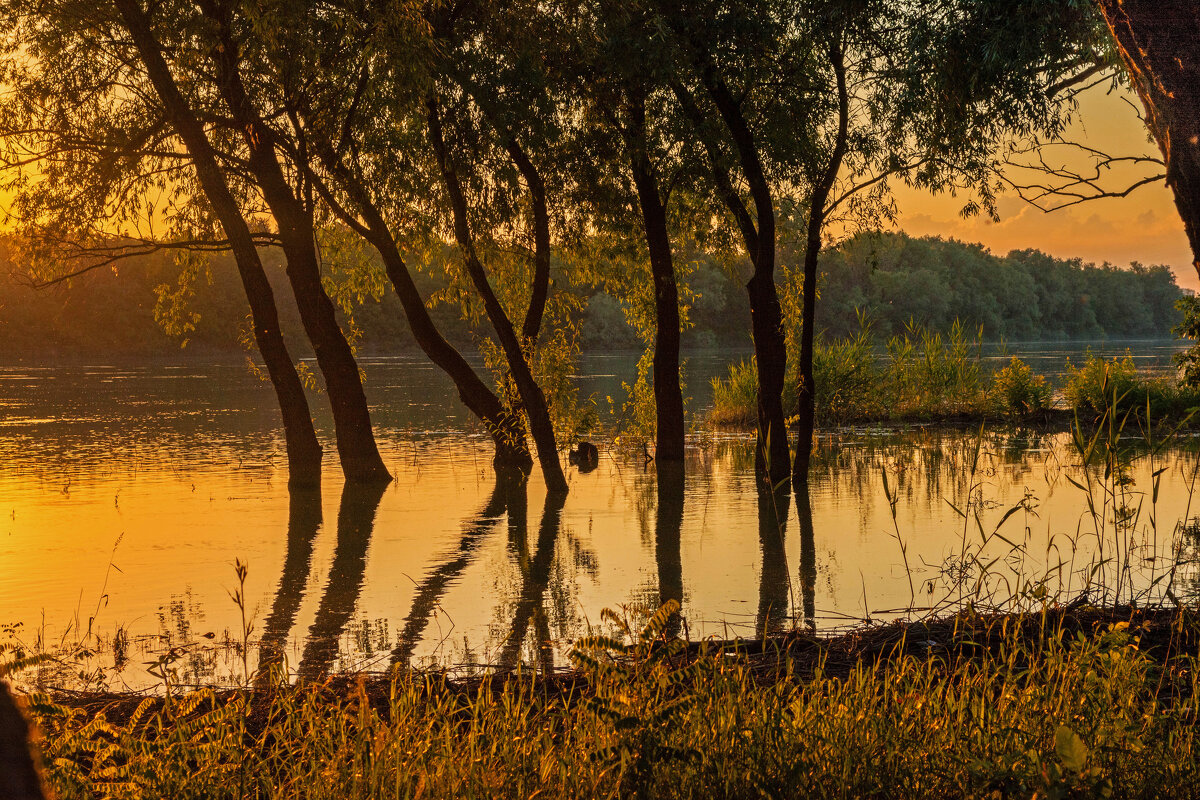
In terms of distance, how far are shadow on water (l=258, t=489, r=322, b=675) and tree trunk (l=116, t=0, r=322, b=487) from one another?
3.20 feet

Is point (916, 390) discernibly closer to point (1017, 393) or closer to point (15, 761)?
point (1017, 393)

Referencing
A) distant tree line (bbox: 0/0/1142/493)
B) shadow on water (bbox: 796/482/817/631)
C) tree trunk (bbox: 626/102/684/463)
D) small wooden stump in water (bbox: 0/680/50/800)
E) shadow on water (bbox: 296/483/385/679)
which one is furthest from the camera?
tree trunk (bbox: 626/102/684/463)

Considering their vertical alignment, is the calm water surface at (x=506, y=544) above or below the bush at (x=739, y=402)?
below

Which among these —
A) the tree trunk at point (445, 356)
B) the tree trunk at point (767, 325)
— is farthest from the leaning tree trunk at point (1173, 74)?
the tree trunk at point (445, 356)

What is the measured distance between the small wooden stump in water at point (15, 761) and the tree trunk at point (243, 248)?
46.6ft

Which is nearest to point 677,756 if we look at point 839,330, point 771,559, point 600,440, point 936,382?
point 771,559

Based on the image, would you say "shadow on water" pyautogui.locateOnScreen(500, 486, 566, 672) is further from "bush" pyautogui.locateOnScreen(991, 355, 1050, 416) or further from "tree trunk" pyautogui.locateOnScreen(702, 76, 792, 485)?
"bush" pyautogui.locateOnScreen(991, 355, 1050, 416)

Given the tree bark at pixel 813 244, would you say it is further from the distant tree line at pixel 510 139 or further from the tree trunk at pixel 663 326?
the tree trunk at pixel 663 326

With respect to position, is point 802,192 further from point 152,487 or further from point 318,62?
point 152,487

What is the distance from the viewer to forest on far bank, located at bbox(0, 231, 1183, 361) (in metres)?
79.1

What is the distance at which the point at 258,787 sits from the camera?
3635 millimetres

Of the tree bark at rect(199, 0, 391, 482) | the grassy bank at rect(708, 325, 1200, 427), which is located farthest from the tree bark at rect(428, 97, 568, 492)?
the grassy bank at rect(708, 325, 1200, 427)

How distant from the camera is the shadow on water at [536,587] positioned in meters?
6.96

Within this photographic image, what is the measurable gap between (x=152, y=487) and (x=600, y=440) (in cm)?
890
